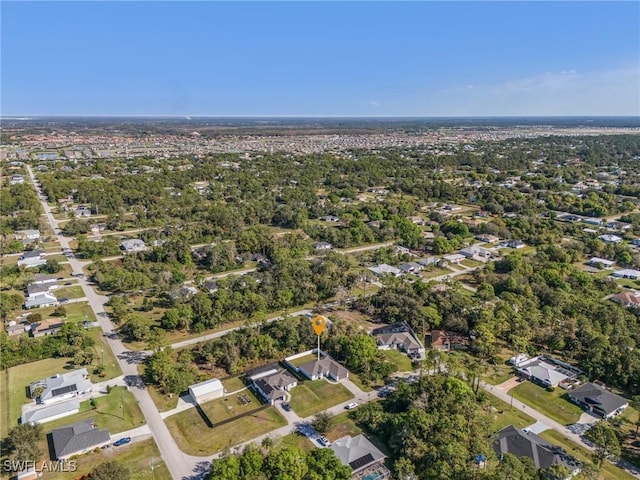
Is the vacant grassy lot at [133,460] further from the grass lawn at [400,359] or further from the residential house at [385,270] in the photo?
the residential house at [385,270]

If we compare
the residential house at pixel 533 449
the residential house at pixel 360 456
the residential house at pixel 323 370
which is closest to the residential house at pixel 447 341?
the residential house at pixel 323 370

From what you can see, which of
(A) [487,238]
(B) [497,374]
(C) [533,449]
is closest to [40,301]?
(B) [497,374]

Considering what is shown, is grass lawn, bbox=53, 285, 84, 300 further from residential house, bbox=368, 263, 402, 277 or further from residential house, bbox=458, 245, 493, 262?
residential house, bbox=458, 245, 493, 262

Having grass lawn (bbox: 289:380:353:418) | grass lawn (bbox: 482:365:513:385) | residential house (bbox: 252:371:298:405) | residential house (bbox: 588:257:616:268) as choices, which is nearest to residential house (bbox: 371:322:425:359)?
grass lawn (bbox: 482:365:513:385)

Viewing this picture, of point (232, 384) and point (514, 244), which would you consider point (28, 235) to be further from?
point (514, 244)

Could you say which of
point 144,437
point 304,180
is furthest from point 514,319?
point 304,180

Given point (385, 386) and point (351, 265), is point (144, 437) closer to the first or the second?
point (385, 386)
